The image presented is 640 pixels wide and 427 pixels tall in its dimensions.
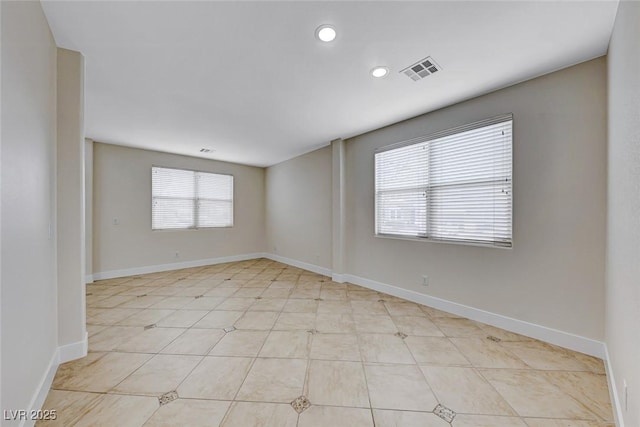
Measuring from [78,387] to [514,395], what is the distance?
3.00 metres

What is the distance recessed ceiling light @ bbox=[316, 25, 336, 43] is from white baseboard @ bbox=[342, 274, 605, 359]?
10.0ft

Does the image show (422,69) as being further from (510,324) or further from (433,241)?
(510,324)

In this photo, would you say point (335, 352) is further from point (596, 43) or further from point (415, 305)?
point (596, 43)

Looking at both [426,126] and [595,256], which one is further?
[426,126]

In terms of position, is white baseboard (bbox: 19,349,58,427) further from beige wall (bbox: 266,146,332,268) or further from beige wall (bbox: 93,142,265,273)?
beige wall (bbox: 266,146,332,268)

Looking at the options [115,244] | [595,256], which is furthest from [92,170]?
[595,256]

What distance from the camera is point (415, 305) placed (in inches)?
127

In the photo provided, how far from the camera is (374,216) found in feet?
12.7

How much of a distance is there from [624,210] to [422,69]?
1749 millimetres

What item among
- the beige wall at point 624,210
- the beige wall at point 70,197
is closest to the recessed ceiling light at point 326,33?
the beige wall at point 624,210

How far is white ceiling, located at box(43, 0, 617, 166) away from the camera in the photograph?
5.23 ft

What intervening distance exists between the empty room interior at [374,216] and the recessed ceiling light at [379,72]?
Result: 3 cm

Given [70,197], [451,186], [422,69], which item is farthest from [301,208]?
[70,197]

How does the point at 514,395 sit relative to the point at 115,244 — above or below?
below
